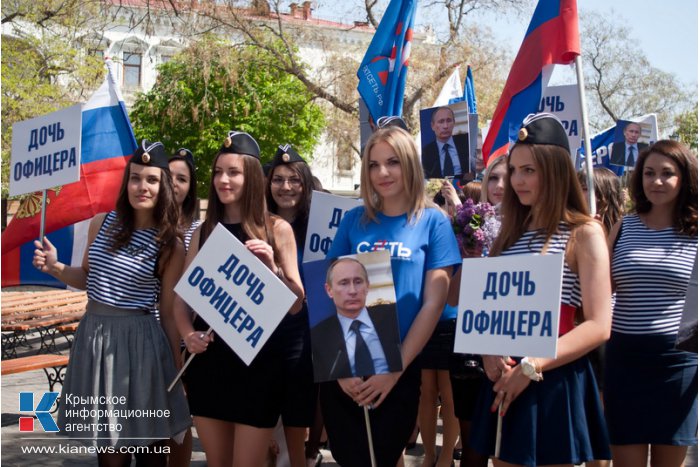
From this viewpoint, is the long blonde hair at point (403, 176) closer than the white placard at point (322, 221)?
Yes

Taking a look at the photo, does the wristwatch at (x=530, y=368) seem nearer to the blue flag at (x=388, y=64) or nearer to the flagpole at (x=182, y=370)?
the flagpole at (x=182, y=370)

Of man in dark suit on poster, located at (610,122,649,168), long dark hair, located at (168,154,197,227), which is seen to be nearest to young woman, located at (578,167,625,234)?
long dark hair, located at (168,154,197,227)

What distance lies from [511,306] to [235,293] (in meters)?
1.35

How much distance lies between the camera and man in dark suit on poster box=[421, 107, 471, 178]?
6.16 meters

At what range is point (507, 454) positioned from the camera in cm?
319

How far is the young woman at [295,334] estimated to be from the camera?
4.35 m

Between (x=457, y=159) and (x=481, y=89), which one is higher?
(x=481, y=89)

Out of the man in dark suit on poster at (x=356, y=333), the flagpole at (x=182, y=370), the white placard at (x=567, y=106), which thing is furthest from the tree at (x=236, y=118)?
the man in dark suit on poster at (x=356, y=333)

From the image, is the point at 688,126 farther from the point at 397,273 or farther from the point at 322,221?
the point at 397,273

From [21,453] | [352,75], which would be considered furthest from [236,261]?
[352,75]

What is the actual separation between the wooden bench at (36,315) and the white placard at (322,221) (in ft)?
17.9

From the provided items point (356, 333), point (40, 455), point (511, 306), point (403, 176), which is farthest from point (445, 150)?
point (40, 455)

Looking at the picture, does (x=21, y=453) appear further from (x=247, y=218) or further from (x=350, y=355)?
(x=350, y=355)

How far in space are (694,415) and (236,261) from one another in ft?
7.46
